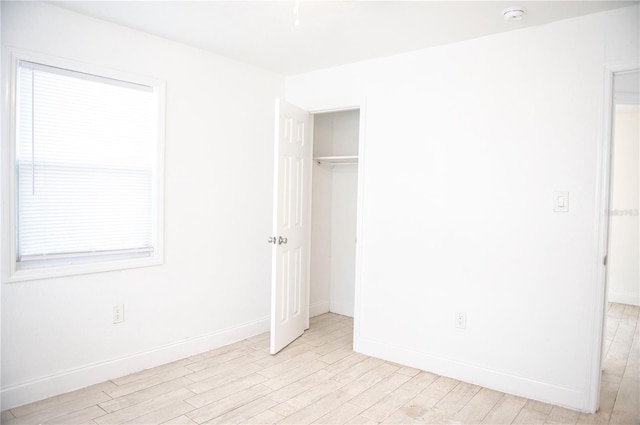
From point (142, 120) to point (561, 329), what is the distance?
3177 mm

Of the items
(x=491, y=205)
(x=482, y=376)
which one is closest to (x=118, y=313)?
(x=482, y=376)

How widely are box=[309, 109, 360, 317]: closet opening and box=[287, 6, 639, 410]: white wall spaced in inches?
40.3

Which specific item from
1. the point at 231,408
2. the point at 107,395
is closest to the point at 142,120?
the point at 107,395

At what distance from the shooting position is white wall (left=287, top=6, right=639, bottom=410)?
2527 millimetres

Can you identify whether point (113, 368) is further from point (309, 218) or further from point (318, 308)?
point (318, 308)

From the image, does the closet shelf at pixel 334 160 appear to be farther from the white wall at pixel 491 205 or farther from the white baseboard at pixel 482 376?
the white baseboard at pixel 482 376

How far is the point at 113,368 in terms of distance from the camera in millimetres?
2846

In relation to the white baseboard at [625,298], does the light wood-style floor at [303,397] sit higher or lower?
lower

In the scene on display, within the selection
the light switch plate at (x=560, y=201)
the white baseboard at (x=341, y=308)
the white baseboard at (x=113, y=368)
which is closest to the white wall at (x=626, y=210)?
the light switch plate at (x=560, y=201)

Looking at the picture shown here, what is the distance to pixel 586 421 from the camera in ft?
7.90

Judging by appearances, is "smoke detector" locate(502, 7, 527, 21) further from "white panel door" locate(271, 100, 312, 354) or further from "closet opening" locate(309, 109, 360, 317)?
"closet opening" locate(309, 109, 360, 317)

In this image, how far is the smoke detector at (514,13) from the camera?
2.40 meters

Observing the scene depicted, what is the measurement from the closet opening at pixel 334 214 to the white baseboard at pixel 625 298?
2969mm

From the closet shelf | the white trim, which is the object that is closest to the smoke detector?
the white trim
